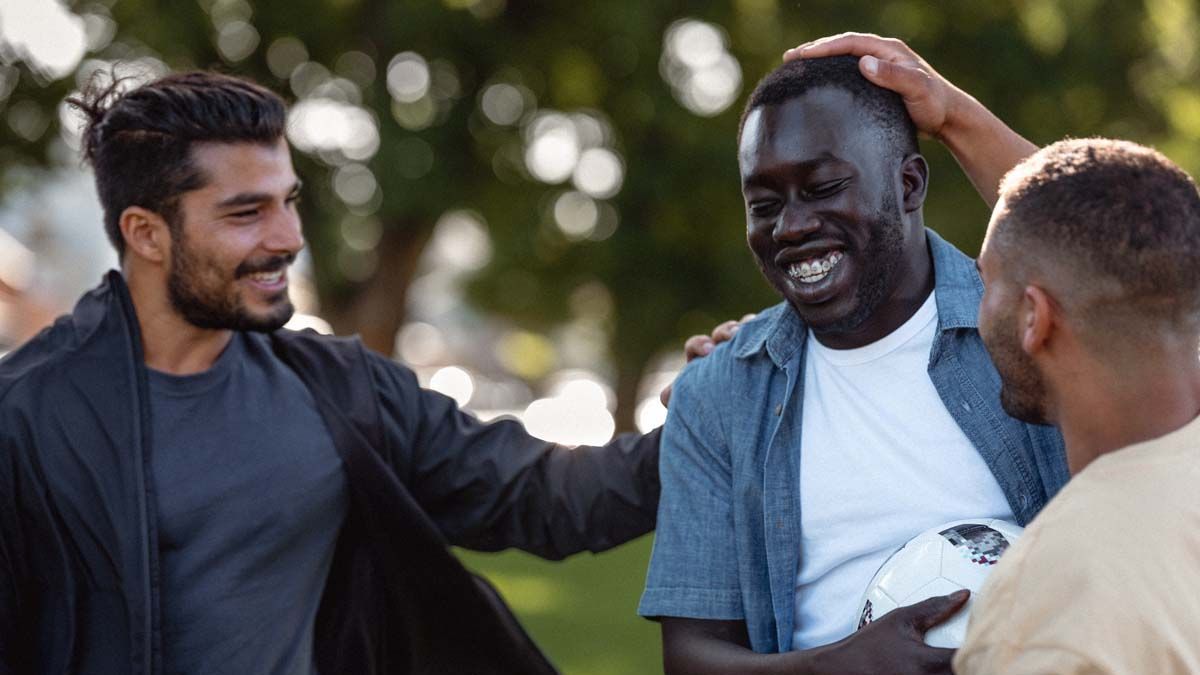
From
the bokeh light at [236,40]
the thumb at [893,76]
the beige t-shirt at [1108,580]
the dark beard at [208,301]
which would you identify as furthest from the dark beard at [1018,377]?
the bokeh light at [236,40]

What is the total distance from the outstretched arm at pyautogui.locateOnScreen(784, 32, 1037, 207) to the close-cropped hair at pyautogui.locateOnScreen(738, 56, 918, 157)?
0.07 feet

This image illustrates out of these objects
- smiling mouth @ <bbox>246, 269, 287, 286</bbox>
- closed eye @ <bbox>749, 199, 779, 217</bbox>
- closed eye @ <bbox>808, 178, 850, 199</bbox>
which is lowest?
smiling mouth @ <bbox>246, 269, 287, 286</bbox>

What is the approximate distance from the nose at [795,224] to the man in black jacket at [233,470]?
1.33 m

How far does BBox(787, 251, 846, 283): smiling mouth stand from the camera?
146 inches

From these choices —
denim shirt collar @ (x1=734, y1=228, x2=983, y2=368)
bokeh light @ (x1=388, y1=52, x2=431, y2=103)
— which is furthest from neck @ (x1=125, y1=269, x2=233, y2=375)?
bokeh light @ (x1=388, y1=52, x2=431, y2=103)

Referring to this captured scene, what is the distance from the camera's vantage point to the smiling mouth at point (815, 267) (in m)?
3.70

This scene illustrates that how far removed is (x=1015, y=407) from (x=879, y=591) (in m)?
0.74

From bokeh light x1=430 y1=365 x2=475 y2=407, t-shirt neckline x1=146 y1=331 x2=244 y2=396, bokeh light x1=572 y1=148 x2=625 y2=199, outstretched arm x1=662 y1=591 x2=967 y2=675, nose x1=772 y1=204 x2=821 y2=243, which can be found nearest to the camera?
outstretched arm x1=662 y1=591 x2=967 y2=675

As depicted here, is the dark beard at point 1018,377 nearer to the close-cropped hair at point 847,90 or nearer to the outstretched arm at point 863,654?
the outstretched arm at point 863,654

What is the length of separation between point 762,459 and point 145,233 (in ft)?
7.99

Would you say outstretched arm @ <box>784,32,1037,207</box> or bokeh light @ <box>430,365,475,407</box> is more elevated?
outstretched arm @ <box>784,32,1037,207</box>

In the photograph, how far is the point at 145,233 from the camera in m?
4.98

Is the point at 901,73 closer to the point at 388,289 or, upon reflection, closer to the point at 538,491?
the point at 538,491

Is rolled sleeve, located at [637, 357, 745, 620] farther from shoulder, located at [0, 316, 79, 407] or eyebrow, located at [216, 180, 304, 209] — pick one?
shoulder, located at [0, 316, 79, 407]
